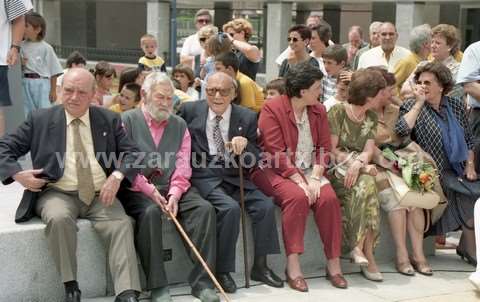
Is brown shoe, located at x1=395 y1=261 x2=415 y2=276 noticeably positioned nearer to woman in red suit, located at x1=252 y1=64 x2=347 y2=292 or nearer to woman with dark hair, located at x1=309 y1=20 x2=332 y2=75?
woman in red suit, located at x1=252 y1=64 x2=347 y2=292

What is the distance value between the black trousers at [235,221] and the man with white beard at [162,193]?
0.37 feet

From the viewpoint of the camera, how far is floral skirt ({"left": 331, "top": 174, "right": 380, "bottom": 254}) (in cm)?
624

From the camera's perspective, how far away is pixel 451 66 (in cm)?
820

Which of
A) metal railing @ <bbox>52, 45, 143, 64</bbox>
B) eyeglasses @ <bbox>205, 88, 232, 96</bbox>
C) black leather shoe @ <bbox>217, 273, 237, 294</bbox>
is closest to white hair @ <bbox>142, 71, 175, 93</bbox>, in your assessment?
eyeglasses @ <bbox>205, 88, 232, 96</bbox>

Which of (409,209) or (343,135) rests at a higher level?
(343,135)

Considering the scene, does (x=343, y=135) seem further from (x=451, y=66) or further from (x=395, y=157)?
(x=451, y=66)

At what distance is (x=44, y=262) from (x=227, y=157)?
5.24 ft

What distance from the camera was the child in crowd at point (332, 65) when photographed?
7.61 m

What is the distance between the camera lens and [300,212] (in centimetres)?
597

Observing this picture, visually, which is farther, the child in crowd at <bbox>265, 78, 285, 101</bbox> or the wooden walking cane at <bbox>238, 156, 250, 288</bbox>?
the child in crowd at <bbox>265, 78, 285, 101</bbox>

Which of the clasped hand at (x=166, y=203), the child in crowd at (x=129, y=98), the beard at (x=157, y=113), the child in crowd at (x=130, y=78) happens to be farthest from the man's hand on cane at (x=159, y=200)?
the child in crowd at (x=130, y=78)

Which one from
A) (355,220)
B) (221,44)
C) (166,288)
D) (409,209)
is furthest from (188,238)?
(221,44)

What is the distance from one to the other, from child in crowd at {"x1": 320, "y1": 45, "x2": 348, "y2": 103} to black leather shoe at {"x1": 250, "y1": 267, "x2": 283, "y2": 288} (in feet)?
7.62

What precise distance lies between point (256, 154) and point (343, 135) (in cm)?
88
